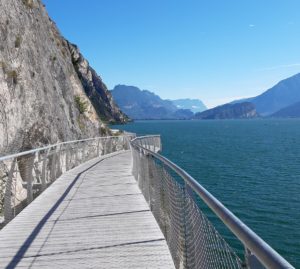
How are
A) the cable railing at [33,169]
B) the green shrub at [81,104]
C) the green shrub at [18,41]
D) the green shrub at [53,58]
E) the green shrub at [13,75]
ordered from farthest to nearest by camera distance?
1. the green shrub at [81,104]
2. the green shrub at [53,58]
3. the green shrub at [18,41]
4. the green shrub at [13,75]
5. the cable railing at [33,169]

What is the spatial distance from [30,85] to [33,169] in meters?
7.29

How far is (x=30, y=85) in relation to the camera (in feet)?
70.7

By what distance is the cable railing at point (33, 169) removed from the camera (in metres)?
8.41

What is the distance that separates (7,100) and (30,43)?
274 inches

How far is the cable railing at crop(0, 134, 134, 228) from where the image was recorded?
27.6ft

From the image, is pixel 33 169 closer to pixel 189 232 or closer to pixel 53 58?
pixel 189 232

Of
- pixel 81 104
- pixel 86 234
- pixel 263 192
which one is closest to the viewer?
pixel 86 234

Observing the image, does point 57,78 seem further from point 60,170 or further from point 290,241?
point 290,241

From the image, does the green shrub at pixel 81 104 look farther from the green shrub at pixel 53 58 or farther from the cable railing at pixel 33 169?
the green shrub at pixel 53 58

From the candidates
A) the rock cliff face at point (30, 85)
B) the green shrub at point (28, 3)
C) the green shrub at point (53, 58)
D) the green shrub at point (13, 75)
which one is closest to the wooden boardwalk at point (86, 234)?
the rock cliff face at point (30, 85)

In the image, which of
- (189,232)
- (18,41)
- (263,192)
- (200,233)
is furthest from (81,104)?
(200,233)

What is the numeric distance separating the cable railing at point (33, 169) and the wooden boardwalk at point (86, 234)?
58 cm

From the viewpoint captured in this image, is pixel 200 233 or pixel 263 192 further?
pixel 263 192

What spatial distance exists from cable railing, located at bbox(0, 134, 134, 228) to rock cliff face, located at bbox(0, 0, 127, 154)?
1.58 meters
